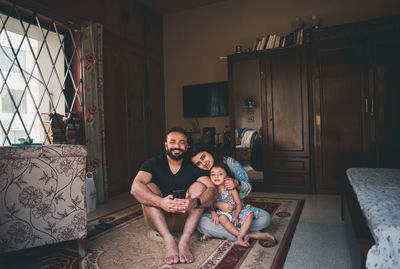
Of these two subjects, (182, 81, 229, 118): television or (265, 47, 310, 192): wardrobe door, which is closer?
(265, 47, 310, 192): wardrobe door

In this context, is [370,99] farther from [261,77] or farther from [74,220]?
[74,220]

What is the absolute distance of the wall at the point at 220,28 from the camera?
3.53 m

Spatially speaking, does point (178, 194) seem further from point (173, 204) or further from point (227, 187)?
point (227, 187)

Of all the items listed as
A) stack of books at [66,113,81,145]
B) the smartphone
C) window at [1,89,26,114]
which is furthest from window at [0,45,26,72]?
the smartphone

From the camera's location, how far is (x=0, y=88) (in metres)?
2.54

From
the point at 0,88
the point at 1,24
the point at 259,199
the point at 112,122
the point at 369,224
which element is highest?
the point at 1,24

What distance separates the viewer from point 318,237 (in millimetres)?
1886

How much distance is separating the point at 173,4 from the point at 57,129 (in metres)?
2.61

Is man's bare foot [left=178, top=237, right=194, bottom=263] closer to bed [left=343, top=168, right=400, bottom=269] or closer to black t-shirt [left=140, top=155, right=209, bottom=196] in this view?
black t-shirt [left=140, top=155, right=209, bottom=196]

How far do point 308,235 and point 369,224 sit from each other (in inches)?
38.1

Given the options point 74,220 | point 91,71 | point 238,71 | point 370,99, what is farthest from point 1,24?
point 370,99

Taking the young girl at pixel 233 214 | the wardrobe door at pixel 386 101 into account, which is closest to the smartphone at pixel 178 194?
the young girl at pixel 233 214

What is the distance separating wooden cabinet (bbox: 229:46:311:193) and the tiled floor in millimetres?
464

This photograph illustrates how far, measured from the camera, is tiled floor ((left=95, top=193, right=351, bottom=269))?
4.98 ft
